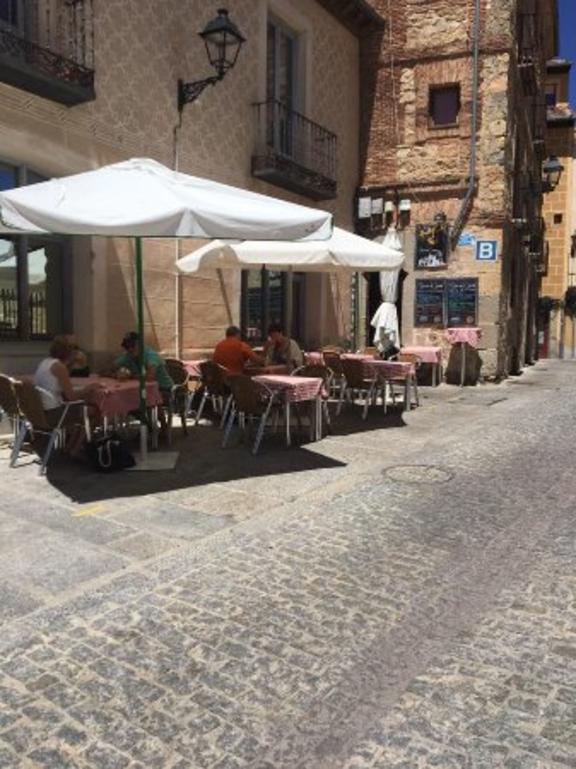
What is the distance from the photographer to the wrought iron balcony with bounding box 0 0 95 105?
6879mm

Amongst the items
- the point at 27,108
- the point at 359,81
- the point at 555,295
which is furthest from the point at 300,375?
the point at 555,295

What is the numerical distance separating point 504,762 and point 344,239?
7.02 meters

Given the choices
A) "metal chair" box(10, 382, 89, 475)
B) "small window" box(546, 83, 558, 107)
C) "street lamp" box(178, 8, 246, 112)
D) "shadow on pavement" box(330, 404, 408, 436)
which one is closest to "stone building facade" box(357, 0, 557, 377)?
"shadow on pavement" box(330, 404, 408, 436)

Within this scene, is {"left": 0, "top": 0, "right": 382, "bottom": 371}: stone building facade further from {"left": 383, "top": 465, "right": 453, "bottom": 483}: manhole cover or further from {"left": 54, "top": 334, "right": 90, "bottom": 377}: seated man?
{"left": 383, "top": 465, "right": 453, "bottom": 483}: manhole cover

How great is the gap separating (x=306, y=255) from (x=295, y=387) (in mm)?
2005

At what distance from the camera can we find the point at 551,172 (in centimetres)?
1973

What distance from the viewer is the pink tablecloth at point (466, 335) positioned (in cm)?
1433

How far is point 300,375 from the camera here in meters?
8.47

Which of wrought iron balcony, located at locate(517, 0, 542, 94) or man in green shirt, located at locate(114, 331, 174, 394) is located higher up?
wrought iron balcony, located at locate(517, 0, 542, 94)

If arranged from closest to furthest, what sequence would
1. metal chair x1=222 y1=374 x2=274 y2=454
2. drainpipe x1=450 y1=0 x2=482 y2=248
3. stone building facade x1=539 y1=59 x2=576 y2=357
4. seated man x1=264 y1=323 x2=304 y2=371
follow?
metal chair x1=222 y1=374 x2=274 y2=454 < seated man x1=264 y1=323 x2=304 y2=371 < drainpipe x1=450 y1=0 x2=482 y2=248 < stone building facade x1=539 y1=59 x2=576 y2=357

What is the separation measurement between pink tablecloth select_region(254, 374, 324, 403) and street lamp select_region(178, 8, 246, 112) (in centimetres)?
454

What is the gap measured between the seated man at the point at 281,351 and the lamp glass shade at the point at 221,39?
11.8 feet

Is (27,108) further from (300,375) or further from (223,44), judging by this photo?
(300,375)

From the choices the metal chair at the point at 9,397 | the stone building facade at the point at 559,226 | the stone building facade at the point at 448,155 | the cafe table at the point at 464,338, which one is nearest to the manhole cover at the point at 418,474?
the metal chair at the point at 9,397
